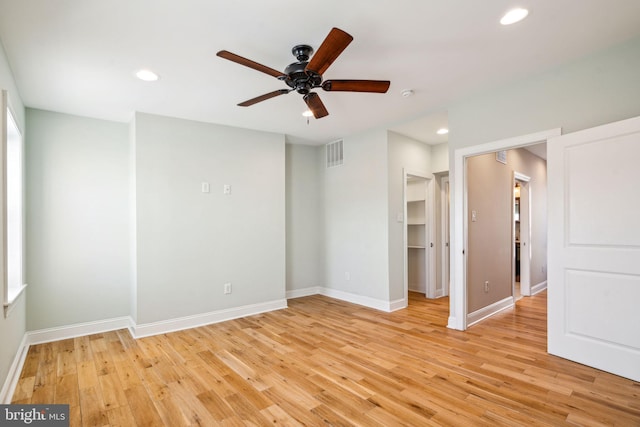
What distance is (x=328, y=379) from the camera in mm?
2609

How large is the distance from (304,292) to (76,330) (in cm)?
316

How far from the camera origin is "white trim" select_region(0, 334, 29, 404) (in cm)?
231

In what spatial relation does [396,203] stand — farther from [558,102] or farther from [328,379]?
[328,379]

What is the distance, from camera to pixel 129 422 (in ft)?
6.84

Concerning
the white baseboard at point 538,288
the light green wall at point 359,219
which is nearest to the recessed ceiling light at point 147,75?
the light green wall at point 359,219

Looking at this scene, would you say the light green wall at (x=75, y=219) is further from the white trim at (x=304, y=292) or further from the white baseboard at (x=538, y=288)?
the white baseboard at (x=538, y=288)

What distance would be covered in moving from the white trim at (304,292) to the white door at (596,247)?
139 inches

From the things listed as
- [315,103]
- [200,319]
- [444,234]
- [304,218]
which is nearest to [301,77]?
[315,103]

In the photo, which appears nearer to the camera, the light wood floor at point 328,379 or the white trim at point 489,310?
the light wood floor at point 328,379

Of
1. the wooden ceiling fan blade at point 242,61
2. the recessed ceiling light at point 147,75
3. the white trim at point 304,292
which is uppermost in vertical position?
the recessed ceiling light at point 147,75

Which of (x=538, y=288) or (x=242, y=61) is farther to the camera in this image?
(x=538, y=288)

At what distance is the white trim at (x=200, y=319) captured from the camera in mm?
3770

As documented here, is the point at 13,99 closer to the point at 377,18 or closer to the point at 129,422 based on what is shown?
the point at 129,422

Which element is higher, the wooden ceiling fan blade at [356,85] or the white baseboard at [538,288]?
the wooden ceiling fan blade at [356,85]
